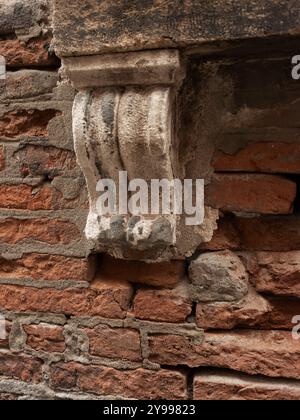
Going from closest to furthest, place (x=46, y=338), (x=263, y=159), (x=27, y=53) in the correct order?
(x=263, y=159) < (x=27, y=53) < (x=46, y=338)

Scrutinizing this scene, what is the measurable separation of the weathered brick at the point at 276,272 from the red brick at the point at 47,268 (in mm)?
464

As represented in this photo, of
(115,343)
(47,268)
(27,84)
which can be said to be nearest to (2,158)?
(27,84)

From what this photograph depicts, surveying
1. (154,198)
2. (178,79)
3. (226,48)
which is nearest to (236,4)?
(226,48)

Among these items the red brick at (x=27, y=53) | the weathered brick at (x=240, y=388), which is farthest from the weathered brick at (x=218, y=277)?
the red brick at (x=27, y=53)

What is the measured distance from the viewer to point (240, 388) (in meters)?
1.19

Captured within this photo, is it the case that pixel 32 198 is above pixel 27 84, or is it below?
below

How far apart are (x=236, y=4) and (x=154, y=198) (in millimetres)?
468

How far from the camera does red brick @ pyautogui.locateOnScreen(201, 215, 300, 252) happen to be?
1157 millimetres

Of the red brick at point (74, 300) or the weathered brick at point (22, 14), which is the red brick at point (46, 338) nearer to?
the red brick at point (74, 300)

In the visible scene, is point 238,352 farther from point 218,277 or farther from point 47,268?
point 47,268

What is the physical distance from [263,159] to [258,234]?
0.66 ft

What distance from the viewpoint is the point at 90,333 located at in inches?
51.4

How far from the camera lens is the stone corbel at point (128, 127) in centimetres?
99

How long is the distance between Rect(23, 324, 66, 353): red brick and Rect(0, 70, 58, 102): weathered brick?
0.69m
